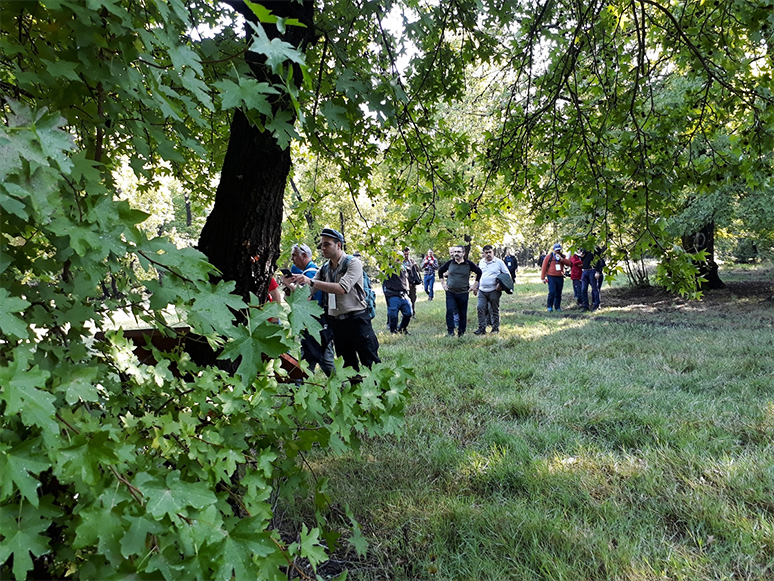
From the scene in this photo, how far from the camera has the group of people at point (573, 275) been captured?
41.5 ft

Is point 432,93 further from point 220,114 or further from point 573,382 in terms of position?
point 573,382

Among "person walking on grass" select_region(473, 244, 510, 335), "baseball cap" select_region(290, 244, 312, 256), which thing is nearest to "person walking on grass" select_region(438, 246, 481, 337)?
"person walking on grass" select_region(473, 244, 510, 335)

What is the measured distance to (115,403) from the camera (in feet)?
5.19

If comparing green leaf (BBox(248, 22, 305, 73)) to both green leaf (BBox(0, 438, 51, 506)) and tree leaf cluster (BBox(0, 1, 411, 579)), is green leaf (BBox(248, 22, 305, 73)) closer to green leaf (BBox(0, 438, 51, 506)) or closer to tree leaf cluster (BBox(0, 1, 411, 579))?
tree leaf cluster (BBox(0, 1, 411, 579))

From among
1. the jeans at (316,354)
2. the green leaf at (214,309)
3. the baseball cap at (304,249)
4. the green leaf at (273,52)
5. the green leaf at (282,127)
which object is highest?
the green leaf at (282,127)

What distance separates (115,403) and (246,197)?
5.63 ft

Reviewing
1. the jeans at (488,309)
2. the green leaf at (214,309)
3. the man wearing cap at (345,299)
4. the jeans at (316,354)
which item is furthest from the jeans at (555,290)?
the green leaf at (214,309)

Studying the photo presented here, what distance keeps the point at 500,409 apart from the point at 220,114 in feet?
13.2

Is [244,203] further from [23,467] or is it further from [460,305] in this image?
[460,305]

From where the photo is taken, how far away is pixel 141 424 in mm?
1527

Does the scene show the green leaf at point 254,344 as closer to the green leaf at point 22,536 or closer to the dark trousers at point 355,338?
the green leaf at point 22,536

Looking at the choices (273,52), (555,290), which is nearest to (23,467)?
(273,52)

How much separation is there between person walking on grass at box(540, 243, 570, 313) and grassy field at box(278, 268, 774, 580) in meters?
5.99

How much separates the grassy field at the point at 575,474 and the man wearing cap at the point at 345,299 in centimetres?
100
